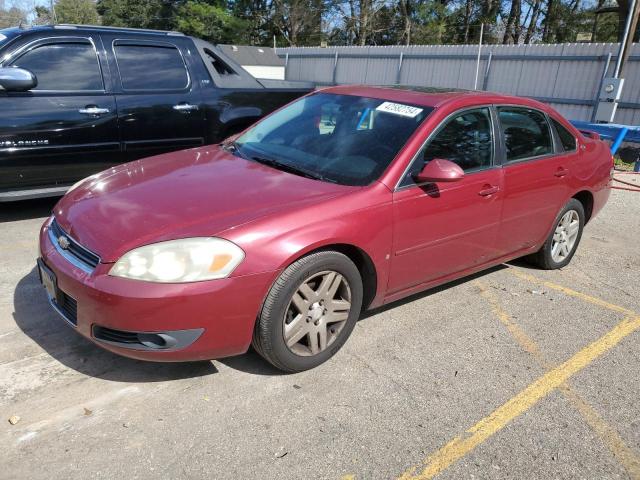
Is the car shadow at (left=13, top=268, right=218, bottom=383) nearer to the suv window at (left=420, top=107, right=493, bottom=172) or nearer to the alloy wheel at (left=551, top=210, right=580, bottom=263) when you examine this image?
the suv window at (left=420, top=107, right=493, bottom=172)

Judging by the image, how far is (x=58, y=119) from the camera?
16.5 ft

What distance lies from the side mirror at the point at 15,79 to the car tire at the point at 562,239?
4.69 meters

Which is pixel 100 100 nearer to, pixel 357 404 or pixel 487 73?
pixel 357 404

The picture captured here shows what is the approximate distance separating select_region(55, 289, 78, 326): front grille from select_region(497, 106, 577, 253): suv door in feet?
9.63

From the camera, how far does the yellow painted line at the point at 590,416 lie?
2.60m

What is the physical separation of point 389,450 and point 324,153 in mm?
1899

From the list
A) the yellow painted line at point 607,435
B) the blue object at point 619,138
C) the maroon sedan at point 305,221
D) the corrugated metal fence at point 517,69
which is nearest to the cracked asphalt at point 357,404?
the yellow painted line at point 607,435

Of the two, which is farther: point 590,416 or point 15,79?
point 15,79

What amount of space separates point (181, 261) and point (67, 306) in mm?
734

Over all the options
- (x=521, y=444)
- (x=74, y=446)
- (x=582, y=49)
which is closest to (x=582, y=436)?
(x=521, y=444)

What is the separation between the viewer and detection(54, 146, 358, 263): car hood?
8.85 ft

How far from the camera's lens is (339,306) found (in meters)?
3.13

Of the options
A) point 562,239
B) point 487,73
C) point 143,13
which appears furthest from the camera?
point 143,13

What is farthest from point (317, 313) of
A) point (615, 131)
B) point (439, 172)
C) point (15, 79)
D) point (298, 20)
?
point (298, 20)
